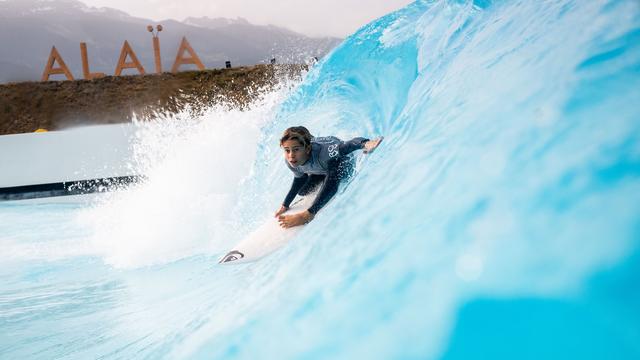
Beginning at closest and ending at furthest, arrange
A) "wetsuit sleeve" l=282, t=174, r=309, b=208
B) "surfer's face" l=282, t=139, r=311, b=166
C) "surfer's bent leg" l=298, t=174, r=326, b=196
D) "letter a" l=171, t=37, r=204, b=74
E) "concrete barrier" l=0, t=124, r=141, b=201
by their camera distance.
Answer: "surfer's face" l=282, t=139, r=311, b=166 → "wetsuit sleeve" l=282, t=174, r=309, b=208 → "surfer's bent leg" l=298, t=174, r=326, b=196 → "concrete barrier" l=0, t=124, r=141, b=201 → "letter a" l=171, t=37, r=204, b=74

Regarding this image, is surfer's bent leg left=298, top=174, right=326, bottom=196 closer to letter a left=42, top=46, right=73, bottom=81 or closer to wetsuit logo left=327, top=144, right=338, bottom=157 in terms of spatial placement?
wetsuit logo left=327, top=144, right=338, bottom=157

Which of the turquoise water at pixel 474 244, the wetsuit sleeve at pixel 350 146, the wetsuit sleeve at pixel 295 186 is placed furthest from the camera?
the wetsuit sleeve at pixel 295 186

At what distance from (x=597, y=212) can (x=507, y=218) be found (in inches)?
8.0

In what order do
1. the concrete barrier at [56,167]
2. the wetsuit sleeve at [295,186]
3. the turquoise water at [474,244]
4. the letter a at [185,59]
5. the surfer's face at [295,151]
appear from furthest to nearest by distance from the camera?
the letter a at [185,59]
the concrete barrier at [56,167]
the wetsuit sleeve at [295,186]
the surfer's face at [295,151]
the turquoise water at [474,244]

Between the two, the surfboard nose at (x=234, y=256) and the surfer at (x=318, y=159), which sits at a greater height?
the surfer at (x=318, y=159)

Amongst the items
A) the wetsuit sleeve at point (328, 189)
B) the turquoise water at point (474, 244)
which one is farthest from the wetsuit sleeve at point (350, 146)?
the turquoise water at point (474, 244)

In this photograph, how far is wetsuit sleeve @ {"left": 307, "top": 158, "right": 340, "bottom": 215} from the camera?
346 cm

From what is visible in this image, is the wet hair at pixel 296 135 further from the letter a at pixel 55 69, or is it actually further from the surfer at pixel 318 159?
the letter a at pixel 55 69

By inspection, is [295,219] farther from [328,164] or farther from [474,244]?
[474,244]

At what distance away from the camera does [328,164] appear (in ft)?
11.5

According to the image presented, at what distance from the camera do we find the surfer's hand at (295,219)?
3.50 meters

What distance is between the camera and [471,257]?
4.36 feet

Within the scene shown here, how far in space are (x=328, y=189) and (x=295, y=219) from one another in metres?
0.31

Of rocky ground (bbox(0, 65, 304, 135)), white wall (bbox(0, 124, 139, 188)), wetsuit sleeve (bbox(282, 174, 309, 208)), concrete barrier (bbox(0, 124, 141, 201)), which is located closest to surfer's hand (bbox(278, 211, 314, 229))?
wetsuit sleeve (bbox(282, 174, 309, 208))
